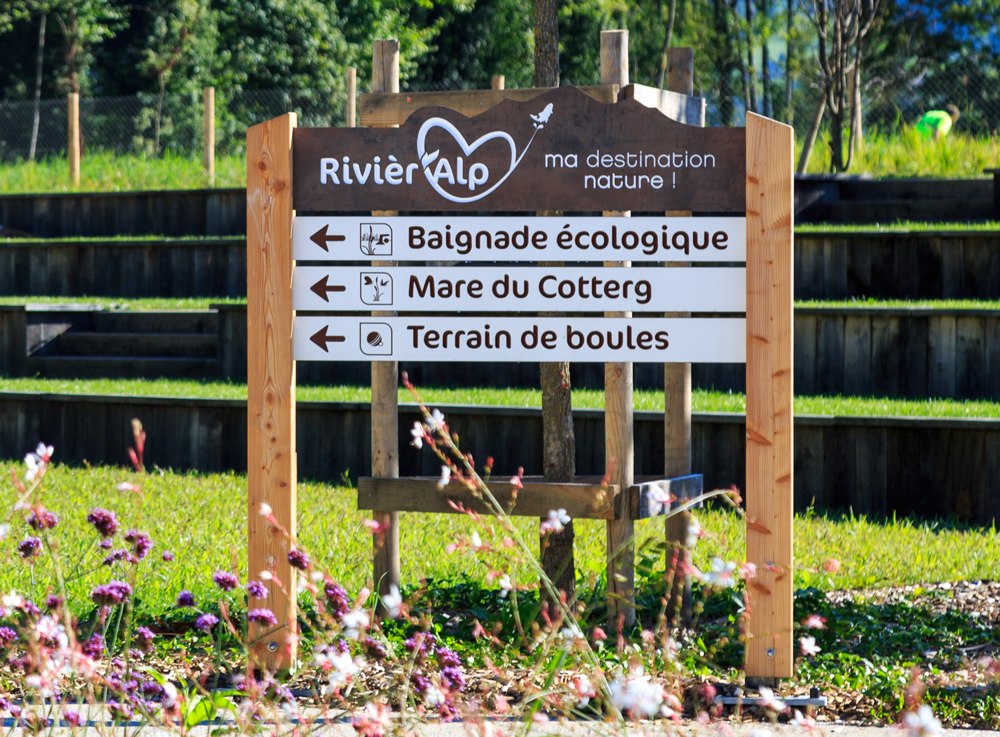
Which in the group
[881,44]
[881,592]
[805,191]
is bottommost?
[881,592]

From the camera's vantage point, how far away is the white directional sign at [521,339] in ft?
10.2

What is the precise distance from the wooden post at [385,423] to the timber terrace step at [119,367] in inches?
195

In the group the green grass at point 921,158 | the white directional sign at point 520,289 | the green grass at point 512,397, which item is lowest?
the green grass at point 512,397

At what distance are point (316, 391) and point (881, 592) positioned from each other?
3899mm

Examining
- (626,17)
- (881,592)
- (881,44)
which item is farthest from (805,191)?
(881,44)

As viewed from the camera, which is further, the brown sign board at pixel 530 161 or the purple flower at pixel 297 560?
the brown sign board at pixel 530 161

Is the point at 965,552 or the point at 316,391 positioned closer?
the point at 965,552

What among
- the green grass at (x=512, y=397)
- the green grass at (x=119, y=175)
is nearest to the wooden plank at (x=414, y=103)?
the green grass at (x=512, y=397)

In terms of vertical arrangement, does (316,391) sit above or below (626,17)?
below

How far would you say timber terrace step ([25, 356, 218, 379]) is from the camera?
27.2ft

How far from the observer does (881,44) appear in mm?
26484

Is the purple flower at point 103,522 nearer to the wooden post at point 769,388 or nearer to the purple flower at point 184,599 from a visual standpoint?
the purple flower at point 184,599

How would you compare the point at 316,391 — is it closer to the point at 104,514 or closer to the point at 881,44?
the point at 104,514

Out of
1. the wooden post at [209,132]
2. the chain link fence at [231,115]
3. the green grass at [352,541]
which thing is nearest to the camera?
the green grass at [352,541]
